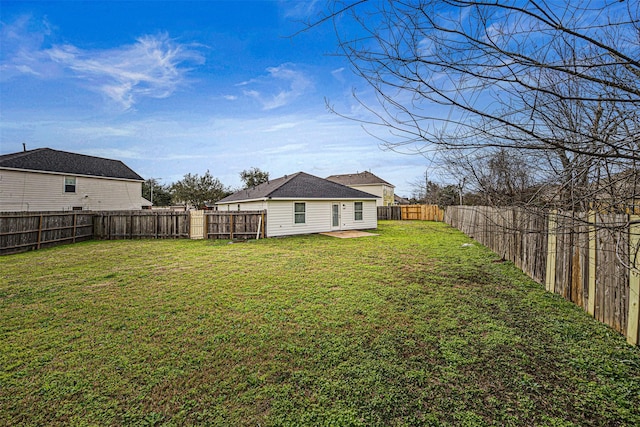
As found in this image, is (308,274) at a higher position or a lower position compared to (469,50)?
lower

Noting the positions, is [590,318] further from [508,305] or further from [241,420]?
[241,420]

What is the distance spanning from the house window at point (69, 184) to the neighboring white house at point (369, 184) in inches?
1095

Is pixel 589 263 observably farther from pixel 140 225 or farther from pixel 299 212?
pixel 140 225

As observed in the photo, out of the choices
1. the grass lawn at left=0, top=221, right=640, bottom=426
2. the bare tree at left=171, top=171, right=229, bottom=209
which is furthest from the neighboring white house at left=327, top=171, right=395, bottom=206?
the grass lawn at left=0, top=221, right=640, bottom=426

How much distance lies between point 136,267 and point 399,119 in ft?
27.3

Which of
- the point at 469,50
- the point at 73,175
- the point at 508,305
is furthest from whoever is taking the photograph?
the point at 73,175

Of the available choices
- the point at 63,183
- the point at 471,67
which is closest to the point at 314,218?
the point at 471,67

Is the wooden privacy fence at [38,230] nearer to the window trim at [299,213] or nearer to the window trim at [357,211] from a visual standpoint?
the window trim at [299,213]

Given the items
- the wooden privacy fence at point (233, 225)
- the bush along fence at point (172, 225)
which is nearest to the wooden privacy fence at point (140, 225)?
the bush along fence at point (172, 225)

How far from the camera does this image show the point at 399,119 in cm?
180

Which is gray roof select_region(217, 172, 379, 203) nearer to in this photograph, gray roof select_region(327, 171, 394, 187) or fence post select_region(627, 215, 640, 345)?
fence post select_region(627, 215, 640, 345)

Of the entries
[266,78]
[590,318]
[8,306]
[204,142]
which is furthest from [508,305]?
[204,142]

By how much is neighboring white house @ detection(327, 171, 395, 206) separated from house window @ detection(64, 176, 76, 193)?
91.2ft

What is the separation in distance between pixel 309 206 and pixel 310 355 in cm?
1282
